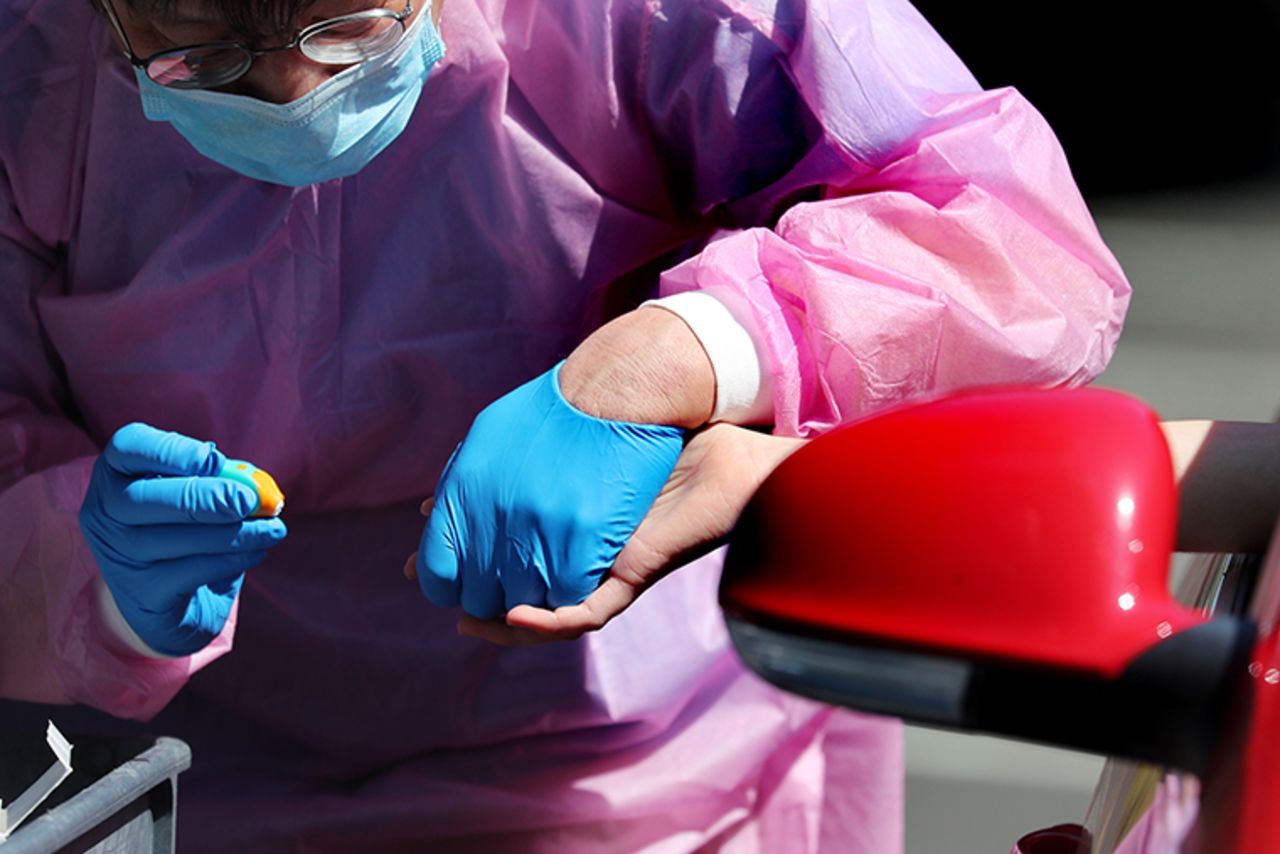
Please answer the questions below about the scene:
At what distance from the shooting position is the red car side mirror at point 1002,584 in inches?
20.8

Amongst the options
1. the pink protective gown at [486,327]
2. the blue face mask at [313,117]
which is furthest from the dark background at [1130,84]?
the blue face mask at [313,117]

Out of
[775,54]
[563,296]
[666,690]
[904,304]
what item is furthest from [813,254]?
[666,690]

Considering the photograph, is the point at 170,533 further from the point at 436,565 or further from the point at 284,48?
the point at 284,48

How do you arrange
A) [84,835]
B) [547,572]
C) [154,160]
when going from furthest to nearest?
[154,160], [547,572], [84,835]

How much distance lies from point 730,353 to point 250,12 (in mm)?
430

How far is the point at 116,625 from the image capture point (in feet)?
4.27

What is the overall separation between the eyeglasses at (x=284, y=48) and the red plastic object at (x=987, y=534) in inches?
25.5

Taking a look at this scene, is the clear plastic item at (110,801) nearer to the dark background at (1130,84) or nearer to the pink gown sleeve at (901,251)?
the pink gown sleeve at (901,251)

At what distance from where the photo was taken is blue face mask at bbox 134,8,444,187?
114cm

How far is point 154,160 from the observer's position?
124 centimetres

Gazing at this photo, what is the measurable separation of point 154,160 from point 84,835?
2.04 ft

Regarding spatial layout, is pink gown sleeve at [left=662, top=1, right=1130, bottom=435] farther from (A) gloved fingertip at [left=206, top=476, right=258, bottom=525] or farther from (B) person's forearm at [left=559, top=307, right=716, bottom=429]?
(A) gloved fingertip at [left=206, top=476, right=258, bottom=525]

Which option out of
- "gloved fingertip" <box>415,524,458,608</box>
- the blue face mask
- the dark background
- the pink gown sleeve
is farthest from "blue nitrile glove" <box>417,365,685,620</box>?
the dark background

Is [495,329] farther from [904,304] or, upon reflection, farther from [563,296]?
[904,304]
